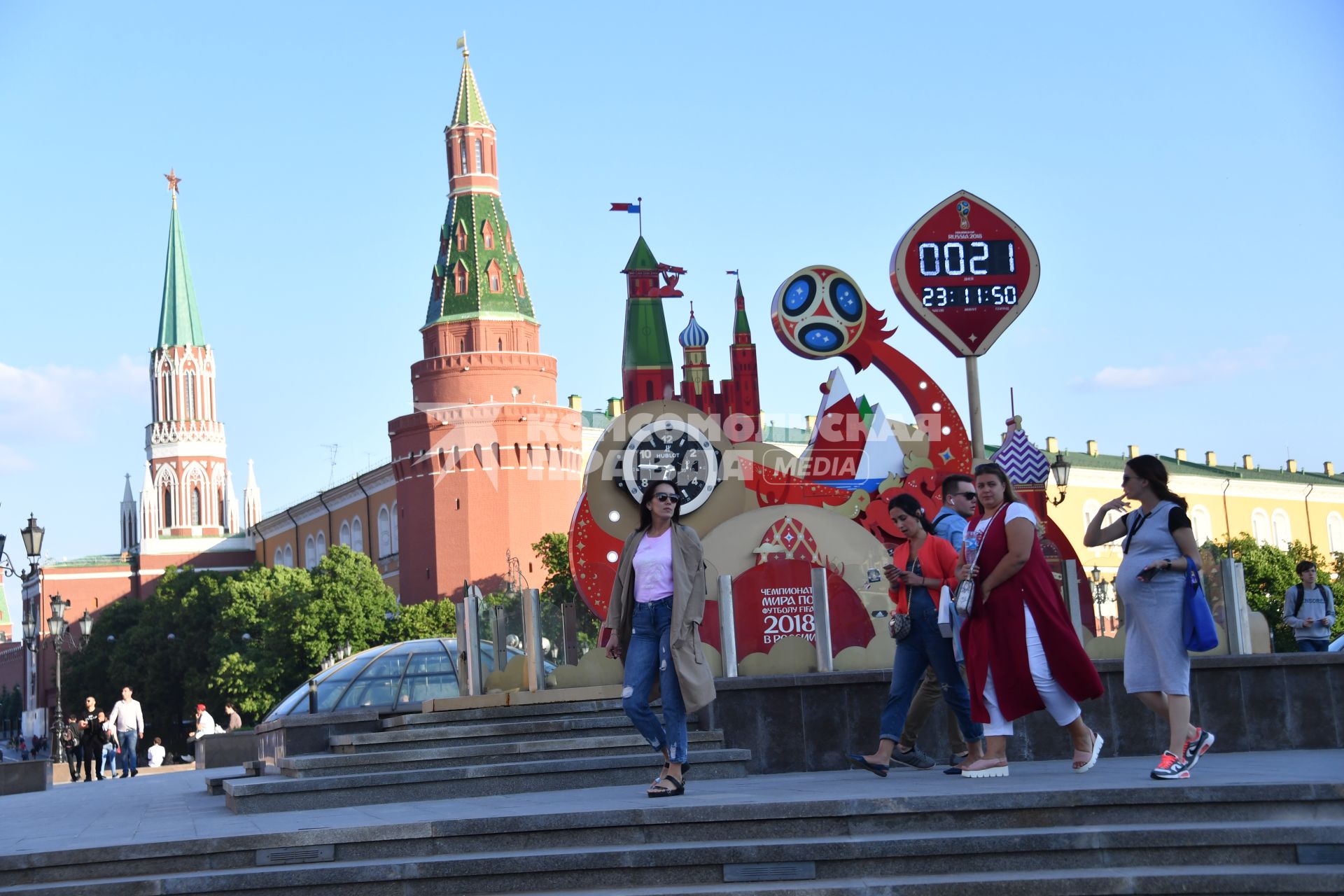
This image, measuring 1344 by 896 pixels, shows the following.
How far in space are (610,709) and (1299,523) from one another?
7814 centimetres

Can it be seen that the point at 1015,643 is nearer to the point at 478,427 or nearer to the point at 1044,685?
the point at 1044,685

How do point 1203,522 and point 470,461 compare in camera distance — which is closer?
point 470,461

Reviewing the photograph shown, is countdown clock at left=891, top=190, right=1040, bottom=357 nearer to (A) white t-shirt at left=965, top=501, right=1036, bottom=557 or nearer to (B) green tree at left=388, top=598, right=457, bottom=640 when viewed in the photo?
(A) white t-shirt at left=965, top=501, right=1036, bottom=557

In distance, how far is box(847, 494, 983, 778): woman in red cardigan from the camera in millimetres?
8617

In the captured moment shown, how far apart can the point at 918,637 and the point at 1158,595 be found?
1438 mm

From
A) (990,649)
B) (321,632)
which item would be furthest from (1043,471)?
(321,632)

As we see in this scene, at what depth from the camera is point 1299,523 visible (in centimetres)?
8244

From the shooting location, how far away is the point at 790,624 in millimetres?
13961

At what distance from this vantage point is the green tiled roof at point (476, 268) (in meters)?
62.4

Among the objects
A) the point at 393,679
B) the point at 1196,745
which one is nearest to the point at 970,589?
the point at 1196,745

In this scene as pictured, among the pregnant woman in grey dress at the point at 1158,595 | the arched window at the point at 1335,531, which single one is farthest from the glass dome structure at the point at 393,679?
the arched window at the point at 1335,531

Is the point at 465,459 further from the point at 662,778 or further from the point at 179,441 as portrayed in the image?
the point at 662,778

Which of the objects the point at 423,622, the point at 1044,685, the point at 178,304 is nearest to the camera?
the point at 1044,685

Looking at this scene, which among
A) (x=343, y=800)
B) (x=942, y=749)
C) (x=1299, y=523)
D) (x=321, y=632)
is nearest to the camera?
(x=343, y=800)
